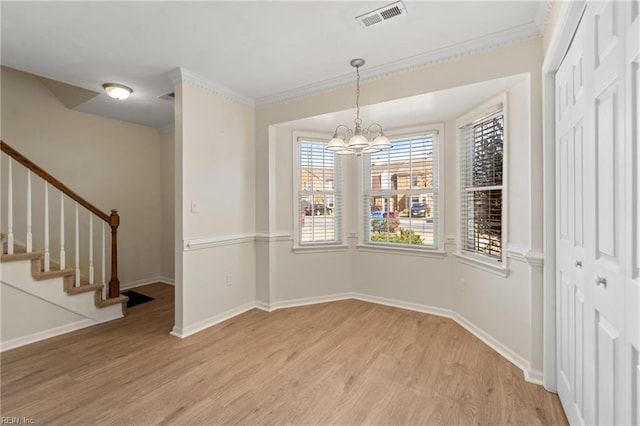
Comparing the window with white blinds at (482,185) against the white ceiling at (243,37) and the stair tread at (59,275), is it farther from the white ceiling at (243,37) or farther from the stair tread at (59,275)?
the stair tread at (59,275)

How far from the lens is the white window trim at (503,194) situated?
8.28 feet

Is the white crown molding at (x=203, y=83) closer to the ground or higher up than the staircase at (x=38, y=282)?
higher up

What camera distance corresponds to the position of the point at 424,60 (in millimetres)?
2650

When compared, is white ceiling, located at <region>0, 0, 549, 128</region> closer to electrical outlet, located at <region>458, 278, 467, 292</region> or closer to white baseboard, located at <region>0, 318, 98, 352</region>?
electrical outlet, located at <region>458, 278, 467, 292</region>

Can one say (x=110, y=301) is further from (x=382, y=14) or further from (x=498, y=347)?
(x=498, y=347)

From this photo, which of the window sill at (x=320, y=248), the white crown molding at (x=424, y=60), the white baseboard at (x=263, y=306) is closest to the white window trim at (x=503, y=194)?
the white crown molding at (x=424, y=60)

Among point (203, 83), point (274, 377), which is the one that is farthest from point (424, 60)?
point (274, 377)

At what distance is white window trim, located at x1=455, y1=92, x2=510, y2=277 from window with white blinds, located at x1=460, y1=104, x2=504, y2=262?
0.03 m

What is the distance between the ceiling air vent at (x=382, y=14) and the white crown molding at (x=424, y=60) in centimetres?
64

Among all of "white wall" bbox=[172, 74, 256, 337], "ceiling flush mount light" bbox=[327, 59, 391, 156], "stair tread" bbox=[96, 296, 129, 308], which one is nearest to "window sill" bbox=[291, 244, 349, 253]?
"white wall" bbox=[172, 74, 256, 337]

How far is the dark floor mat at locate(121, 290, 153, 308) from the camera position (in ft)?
12.9

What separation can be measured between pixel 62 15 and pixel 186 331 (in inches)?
109

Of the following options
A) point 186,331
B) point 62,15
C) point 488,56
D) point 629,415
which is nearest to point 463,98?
point 488,56

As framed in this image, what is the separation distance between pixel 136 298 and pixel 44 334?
1.29 m
